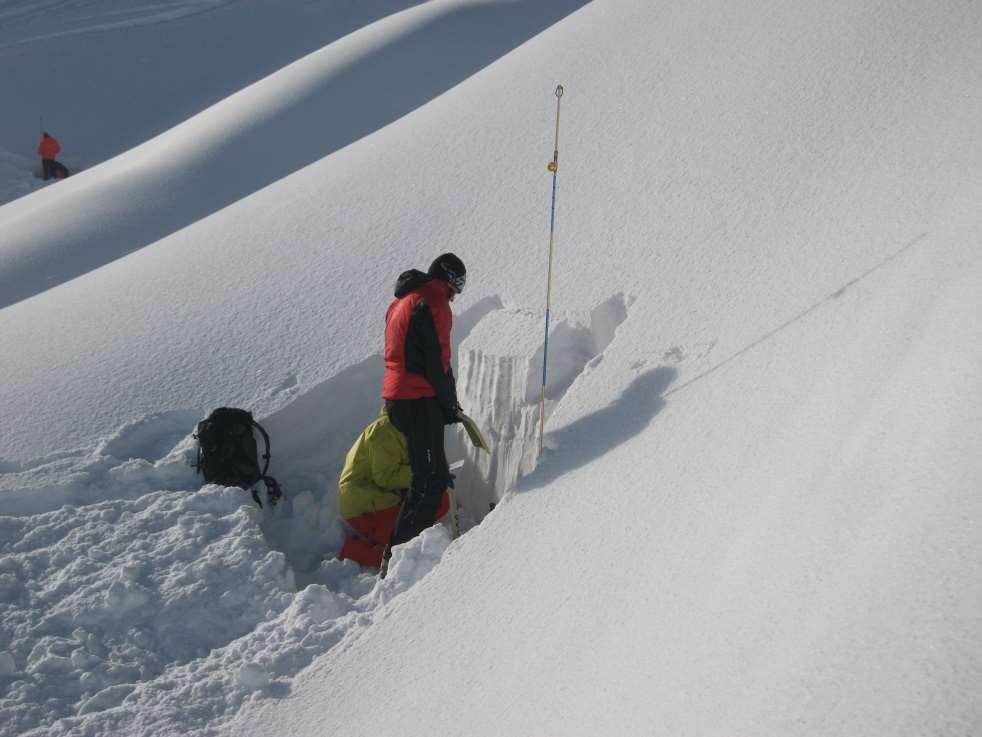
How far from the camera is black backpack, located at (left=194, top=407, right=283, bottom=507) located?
512 cm

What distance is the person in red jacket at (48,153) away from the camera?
15086mm

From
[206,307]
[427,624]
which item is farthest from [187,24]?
[427,624]

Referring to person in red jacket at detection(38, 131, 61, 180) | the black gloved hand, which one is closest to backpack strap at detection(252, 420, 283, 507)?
the black gloved hand

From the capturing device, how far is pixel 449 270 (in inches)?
183

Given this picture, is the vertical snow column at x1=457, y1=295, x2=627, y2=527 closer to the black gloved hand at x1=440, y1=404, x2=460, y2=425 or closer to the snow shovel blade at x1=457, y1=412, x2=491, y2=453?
the snow shovel blade at x1=457, y1=412, x2=491, y2=453

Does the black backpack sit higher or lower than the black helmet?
lower

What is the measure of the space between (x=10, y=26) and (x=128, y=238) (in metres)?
13.7

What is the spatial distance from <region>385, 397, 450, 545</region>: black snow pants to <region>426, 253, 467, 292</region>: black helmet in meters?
0.59

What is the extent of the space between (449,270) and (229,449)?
1.61m

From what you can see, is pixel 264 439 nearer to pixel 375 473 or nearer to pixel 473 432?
pixel 375 473

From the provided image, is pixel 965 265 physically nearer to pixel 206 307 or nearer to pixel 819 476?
pixel 819 476

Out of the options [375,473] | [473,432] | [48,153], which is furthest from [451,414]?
[48,153]

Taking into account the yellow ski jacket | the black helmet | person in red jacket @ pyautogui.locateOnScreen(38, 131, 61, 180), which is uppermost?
person in red jacket @ pyautogui.locateOnScreen(38, 131, 61, 180)

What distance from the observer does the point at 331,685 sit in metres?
3.77
